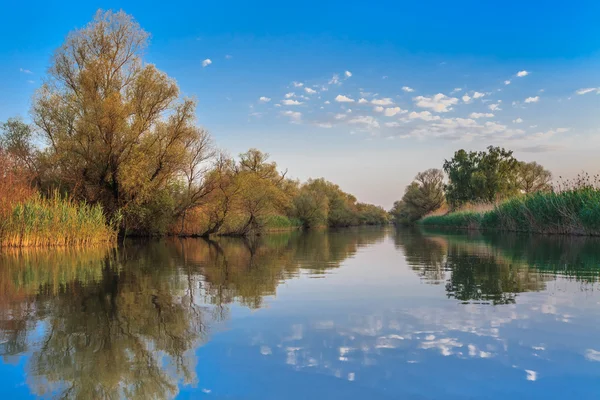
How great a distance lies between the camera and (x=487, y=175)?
5156 centimetres

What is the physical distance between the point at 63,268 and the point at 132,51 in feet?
69.2

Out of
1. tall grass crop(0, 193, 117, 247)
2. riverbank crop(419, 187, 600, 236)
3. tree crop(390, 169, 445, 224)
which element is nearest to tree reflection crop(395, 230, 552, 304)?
riverbank crop(419, 187, 600, 236)

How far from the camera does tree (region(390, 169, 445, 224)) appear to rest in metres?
82.0

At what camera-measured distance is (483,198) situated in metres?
51.2

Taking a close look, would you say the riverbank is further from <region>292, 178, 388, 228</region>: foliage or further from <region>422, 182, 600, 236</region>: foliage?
<region>292, 178, 388, 228</region>: foliage

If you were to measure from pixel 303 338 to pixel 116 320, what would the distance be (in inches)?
99.7

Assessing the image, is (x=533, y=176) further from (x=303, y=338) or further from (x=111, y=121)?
(x=303, y=338)

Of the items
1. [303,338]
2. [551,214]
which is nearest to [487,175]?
[551,214]

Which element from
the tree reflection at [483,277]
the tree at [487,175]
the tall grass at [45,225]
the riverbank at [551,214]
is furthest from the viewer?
the tree at [487,175]

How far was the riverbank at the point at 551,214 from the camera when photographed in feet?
72.4

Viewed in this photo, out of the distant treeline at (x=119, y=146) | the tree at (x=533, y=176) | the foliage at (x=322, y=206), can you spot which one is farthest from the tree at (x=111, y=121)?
the tree at (x=533, y=176)

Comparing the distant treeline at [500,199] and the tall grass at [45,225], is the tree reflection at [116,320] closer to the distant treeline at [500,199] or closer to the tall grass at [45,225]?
the tall grass at [45,225]

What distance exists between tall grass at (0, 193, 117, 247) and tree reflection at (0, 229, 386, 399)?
6388mm

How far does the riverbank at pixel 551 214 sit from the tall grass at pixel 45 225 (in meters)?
24.9
